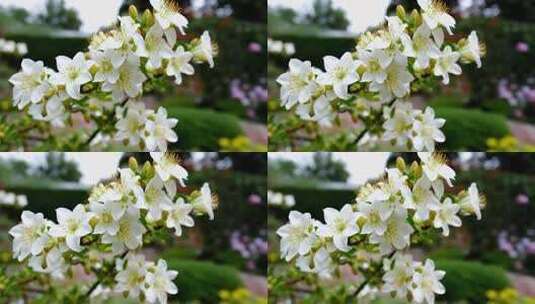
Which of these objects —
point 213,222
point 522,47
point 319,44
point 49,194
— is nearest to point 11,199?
point 49,194

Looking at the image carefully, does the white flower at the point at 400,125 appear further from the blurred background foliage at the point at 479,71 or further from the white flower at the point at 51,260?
the white flower at the point at 51,260

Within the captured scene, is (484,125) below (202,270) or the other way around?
the other way around

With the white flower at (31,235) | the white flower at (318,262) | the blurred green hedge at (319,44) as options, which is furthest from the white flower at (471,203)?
the white flower at (31,235)

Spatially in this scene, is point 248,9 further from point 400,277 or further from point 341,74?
point 400,277

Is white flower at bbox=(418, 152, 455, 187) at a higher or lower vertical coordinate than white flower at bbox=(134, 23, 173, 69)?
lower

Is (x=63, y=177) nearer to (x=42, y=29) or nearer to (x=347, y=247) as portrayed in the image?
(x=42, y=29)

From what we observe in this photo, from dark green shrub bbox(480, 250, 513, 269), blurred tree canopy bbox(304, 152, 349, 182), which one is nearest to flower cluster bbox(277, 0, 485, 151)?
blurred tree canopy bbox(304, 152, 349, 182)

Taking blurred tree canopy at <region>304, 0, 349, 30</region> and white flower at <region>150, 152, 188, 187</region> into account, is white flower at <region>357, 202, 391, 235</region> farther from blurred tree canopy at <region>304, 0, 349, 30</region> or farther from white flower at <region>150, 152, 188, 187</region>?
blurred tree canopy at <region>304, 0, 349, 30</region>

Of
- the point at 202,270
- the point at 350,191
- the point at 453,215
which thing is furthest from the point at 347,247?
the point at 202,270
